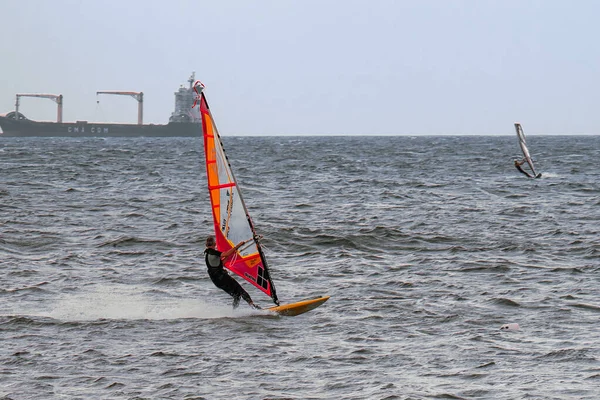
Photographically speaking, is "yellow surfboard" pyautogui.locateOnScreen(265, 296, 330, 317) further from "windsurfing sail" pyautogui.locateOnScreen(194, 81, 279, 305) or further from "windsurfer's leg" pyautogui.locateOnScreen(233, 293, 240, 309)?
"windsurfer's leg" pyautogui.locateOnScreen(233, 293, 240, 309)

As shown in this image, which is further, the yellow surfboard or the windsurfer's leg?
the windsurfer's leg

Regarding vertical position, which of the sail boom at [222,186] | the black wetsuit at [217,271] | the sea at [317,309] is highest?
the sail boom at [222,186]

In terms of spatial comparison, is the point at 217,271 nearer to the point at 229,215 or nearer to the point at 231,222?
the point at 231,222

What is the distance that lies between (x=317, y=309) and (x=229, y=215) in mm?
2279

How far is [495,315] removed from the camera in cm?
1505

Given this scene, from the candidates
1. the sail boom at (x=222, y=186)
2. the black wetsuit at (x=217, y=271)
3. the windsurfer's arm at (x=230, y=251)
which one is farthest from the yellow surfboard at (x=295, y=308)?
the sail boom at (x=222, y=186)

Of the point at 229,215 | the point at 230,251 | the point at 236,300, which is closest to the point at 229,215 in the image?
the point at 229,215

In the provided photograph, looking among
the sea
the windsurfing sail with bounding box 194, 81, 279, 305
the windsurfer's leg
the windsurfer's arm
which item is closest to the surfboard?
the windsurfing sail with bounding box 194, 81, 279, 305

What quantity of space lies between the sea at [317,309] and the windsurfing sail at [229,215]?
0.77m

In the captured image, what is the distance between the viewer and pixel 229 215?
15.4 meters

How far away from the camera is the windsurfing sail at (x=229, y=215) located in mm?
15039

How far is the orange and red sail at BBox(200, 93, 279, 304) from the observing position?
1504 cm

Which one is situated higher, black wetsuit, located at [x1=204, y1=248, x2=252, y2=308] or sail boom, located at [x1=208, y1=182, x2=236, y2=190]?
sail boom, located at [x1=208, y1=182, x2=236, y2=190]

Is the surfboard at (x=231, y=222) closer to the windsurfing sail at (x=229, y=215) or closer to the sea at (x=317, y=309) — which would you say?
the windsurfing sail at (x=229, y=215)
